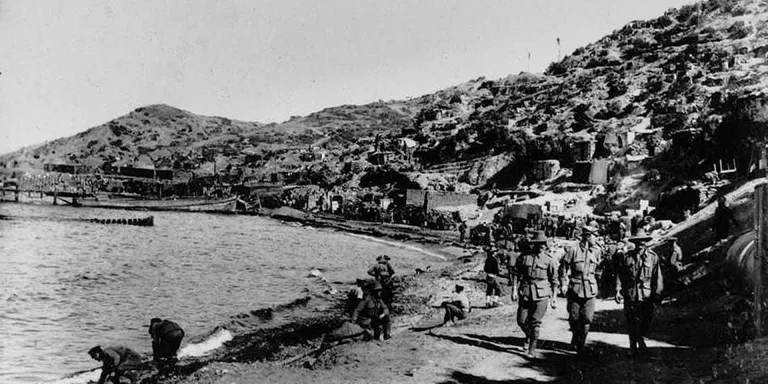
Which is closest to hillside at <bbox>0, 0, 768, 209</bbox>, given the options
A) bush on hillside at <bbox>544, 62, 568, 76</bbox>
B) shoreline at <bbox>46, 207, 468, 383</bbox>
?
bush on hillside at <bbox>544, 62, 568, 76</bbox>

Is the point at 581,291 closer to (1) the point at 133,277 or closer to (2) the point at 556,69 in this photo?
(1) the point at 133,277

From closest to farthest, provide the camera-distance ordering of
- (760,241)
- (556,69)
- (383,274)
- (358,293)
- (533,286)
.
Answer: (760,241) < (533,286) < (358,293) < (383,274) < (556,69)

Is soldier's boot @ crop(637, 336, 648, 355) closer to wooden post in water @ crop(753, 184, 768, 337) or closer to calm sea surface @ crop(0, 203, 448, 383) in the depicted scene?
wooden post in water @ crop(753, 184, 768, 337)

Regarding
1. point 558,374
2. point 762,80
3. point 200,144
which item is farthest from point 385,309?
point 200,144

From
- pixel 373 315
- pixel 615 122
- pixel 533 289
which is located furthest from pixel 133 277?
pixel 615 122

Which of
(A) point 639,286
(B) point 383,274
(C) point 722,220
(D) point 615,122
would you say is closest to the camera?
(A) point 639,286

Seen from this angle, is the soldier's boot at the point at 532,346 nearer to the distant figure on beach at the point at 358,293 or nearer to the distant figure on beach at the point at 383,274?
the distant figure on beach at the point at 358,293

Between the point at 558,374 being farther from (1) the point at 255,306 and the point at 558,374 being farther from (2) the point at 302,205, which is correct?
(2) the point at 302,205
